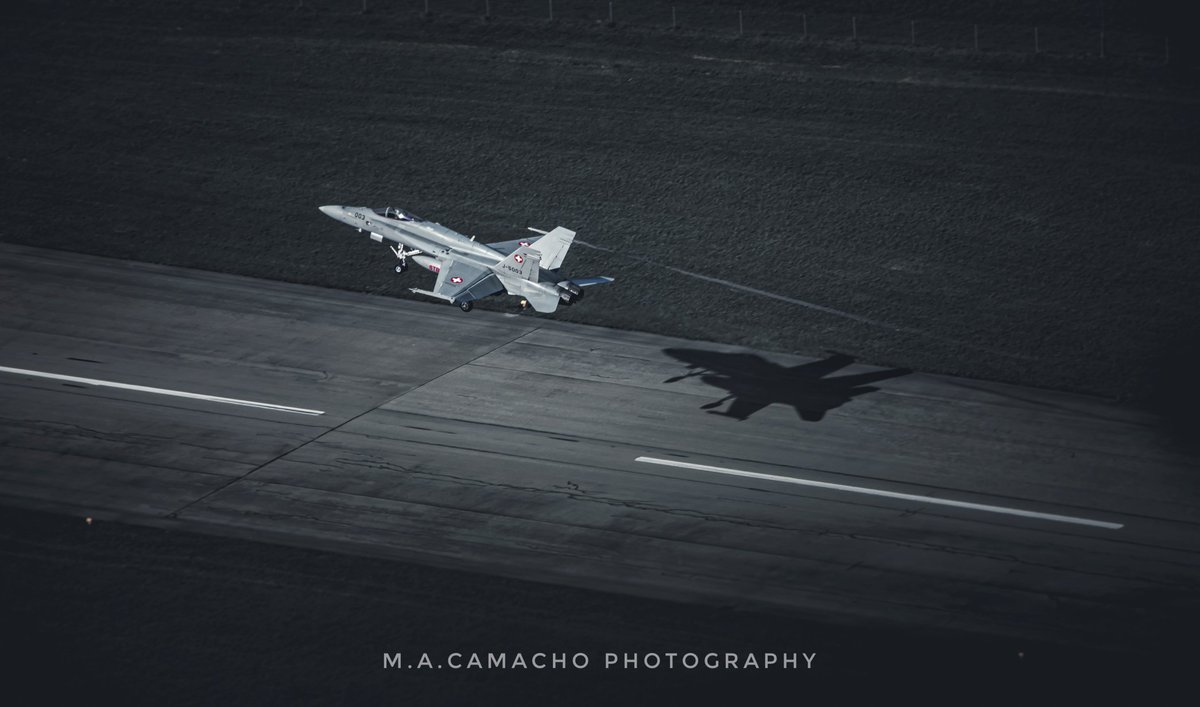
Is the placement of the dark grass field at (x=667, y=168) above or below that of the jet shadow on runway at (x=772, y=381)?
above

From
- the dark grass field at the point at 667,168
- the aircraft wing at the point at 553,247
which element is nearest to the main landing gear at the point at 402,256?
the dark grass field at the point at 667,168

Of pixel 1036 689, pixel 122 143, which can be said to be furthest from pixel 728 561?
pixel 122 143

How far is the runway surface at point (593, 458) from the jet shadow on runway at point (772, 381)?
0.37ft

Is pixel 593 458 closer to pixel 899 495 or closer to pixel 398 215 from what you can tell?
pixel 899 495

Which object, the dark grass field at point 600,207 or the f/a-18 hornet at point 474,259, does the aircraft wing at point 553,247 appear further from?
the dark grass field at point 600,207

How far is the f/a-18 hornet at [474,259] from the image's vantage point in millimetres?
53906

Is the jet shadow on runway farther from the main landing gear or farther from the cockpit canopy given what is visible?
the cockpit canopy

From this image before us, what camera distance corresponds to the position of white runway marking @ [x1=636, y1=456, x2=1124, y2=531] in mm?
47500

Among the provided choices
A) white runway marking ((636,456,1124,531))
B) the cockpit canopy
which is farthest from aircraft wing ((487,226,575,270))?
white runway marking ((636,456,1124,531))

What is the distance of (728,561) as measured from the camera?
44.7 m

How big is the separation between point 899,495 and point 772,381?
8620 mm

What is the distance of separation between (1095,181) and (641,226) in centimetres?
2236

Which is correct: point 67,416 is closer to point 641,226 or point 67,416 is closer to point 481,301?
point 481,301

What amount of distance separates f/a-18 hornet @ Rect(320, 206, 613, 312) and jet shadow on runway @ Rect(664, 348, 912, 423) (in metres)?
5.43
